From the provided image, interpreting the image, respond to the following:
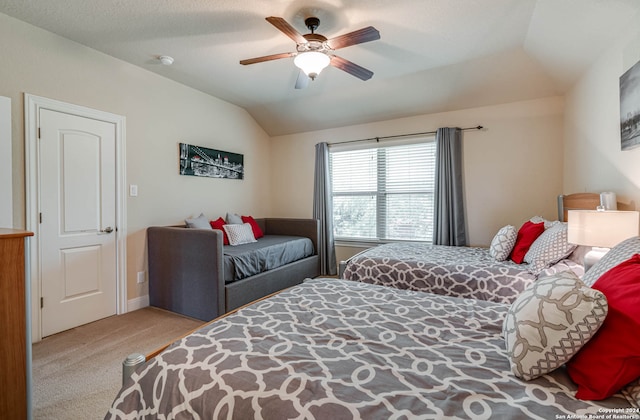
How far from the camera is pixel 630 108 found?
1.99 m

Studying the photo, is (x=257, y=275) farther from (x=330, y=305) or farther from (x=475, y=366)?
(x=475, y=366)

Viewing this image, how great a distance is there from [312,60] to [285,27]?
311 mm

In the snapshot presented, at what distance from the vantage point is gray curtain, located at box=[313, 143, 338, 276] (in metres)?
4.57

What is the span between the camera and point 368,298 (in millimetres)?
1660

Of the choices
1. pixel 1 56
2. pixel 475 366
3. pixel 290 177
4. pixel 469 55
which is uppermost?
pixel 469 55

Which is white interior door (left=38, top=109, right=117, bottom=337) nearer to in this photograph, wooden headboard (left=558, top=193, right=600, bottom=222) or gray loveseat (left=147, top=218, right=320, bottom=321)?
gray loveseat (left=147, top=218, right=320, bottom=321)

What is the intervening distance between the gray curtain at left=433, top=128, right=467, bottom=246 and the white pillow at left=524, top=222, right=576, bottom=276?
1.40 m

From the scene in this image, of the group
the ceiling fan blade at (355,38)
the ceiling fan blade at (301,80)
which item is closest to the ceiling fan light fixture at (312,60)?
the ceiling fan blade at (355,38)

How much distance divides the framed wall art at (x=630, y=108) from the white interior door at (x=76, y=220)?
14.1 feet

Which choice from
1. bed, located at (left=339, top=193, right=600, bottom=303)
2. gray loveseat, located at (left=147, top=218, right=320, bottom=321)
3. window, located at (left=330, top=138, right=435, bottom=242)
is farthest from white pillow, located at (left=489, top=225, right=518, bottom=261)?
gray loveseat, located at (left=147, top=218, right=320, bottom=321)

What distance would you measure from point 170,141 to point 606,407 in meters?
4.02

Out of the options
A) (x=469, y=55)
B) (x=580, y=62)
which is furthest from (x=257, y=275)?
(x=580, y=62)

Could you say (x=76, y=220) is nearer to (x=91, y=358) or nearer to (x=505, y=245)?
(x=91, y=358)

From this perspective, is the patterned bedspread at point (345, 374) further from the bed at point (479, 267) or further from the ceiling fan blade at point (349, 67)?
the ceiling fan blade at point (349, 67)
